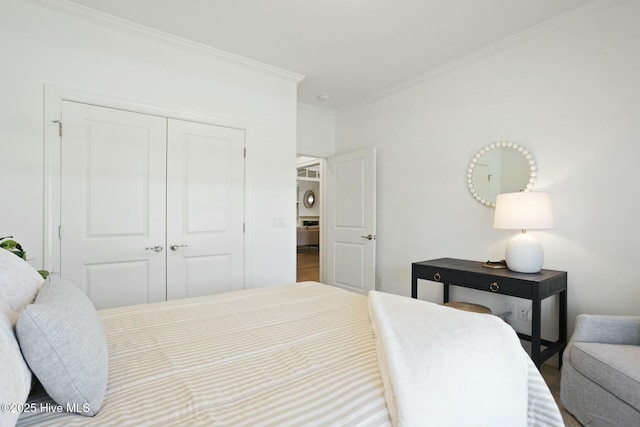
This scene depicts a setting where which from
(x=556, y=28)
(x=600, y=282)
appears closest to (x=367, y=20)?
(x=556, y=28)

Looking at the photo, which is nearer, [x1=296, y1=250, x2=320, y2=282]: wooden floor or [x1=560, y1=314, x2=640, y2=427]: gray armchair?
[x1=560, y1=314, x2=640, y2=427]: gray armchair

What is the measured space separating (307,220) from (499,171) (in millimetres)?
8924

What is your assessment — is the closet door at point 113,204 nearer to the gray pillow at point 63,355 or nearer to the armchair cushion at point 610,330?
the gray pillow at point 63,355

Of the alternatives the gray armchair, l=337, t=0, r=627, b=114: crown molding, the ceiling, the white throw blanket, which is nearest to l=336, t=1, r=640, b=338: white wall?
l=337, t=0, r=627, b=114: crown molding

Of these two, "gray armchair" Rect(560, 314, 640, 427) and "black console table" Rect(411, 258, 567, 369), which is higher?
"black console table" Rect(411, 258, 567, 369)

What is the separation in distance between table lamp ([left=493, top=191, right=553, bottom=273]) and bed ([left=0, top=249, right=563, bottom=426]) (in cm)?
139

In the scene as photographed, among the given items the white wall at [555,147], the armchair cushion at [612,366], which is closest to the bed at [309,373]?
the armchair cushion at [612,366]

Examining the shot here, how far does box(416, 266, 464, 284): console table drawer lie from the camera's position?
2572 millimetres

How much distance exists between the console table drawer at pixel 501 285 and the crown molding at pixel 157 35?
256 cm

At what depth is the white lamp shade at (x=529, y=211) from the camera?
88.7 inches

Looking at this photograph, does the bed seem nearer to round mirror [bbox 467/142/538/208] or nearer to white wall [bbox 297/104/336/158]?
round mirror [bbox 467/142/538/208]

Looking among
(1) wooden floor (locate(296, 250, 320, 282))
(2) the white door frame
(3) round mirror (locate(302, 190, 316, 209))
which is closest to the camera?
(2) the white door frame

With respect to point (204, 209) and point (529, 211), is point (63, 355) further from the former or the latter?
point (529, 211)

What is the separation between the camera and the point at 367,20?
245 cm
